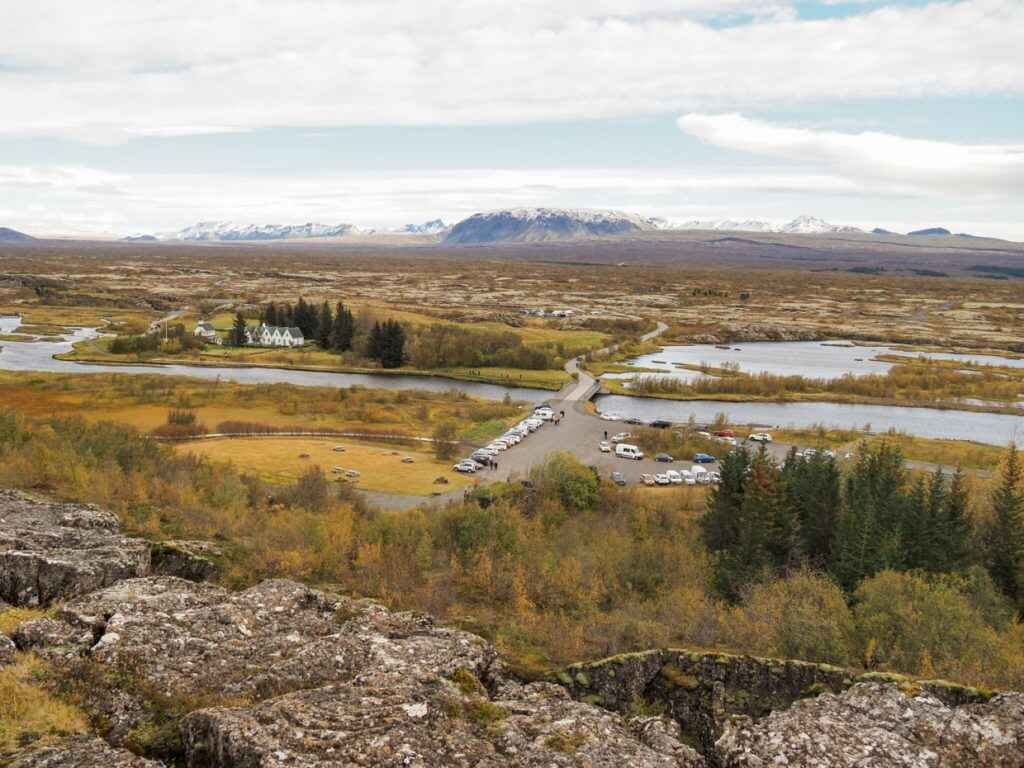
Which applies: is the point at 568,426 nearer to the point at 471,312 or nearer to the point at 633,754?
the point at 633,754

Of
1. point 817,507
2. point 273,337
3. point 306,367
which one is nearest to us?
point 817,507

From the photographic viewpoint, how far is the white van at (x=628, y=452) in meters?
67.6

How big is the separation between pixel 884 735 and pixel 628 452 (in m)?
57.6

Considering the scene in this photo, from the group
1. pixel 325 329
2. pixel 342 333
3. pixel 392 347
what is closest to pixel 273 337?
pixel 325 329

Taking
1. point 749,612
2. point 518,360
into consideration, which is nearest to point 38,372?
point 518,360

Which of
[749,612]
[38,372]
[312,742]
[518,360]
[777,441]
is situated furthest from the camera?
[518,360]

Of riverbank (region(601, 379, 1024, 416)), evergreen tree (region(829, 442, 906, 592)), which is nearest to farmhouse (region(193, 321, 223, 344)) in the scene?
riverbank (region(601, 379, 1024, 416))

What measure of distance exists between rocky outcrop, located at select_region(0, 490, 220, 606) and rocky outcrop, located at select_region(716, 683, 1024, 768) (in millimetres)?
13190

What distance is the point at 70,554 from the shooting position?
16031mm

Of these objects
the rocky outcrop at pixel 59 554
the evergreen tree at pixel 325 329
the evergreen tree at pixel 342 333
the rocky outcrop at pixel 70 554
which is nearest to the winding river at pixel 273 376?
the evergreen tree at pixel 342 333

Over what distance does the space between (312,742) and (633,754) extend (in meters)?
4.70

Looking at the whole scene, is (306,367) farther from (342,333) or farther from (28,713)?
(28,713)

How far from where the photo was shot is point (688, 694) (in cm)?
1395

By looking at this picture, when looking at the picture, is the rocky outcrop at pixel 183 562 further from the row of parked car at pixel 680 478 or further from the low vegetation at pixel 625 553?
the row of parked car at pixel 680 478
